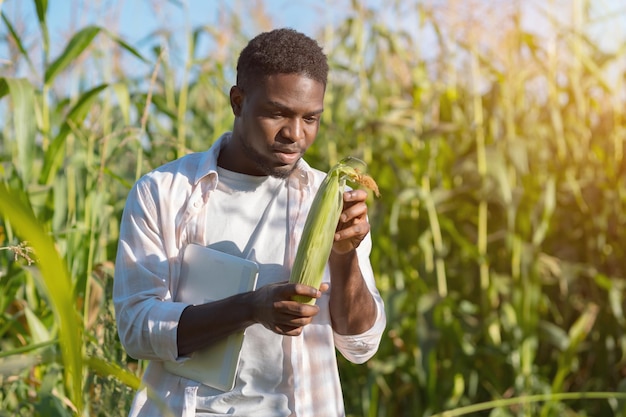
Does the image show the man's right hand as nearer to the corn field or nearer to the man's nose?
the man's nose

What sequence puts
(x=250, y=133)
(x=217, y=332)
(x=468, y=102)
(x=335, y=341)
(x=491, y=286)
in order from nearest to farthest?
(x=217, y=332) → (x=250, y=133) → (x=335, y=341) → (x=491, y=286) → (x=468, y=102)

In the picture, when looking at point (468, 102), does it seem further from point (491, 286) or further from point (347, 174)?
point (347, 174)

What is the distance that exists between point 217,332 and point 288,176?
34 cm

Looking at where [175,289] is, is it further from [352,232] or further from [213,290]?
[352,232]

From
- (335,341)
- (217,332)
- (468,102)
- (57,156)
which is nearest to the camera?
(217,332)

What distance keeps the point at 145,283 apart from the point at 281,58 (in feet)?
1.43

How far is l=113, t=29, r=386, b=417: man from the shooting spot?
1398mm

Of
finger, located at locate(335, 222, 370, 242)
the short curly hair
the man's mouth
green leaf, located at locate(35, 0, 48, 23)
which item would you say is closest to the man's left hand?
finger, located at locate(335, 222, 370, 242)

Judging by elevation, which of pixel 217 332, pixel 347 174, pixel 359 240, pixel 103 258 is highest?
pixel 347 174

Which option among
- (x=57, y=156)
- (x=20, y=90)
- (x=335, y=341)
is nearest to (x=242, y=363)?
(x=335, y=341)

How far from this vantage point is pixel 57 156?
2.45 metres

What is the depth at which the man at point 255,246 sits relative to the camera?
1.40 m

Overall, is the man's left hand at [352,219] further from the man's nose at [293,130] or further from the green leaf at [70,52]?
the green leaf at [70,52]

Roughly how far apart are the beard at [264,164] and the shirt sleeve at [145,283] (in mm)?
173
